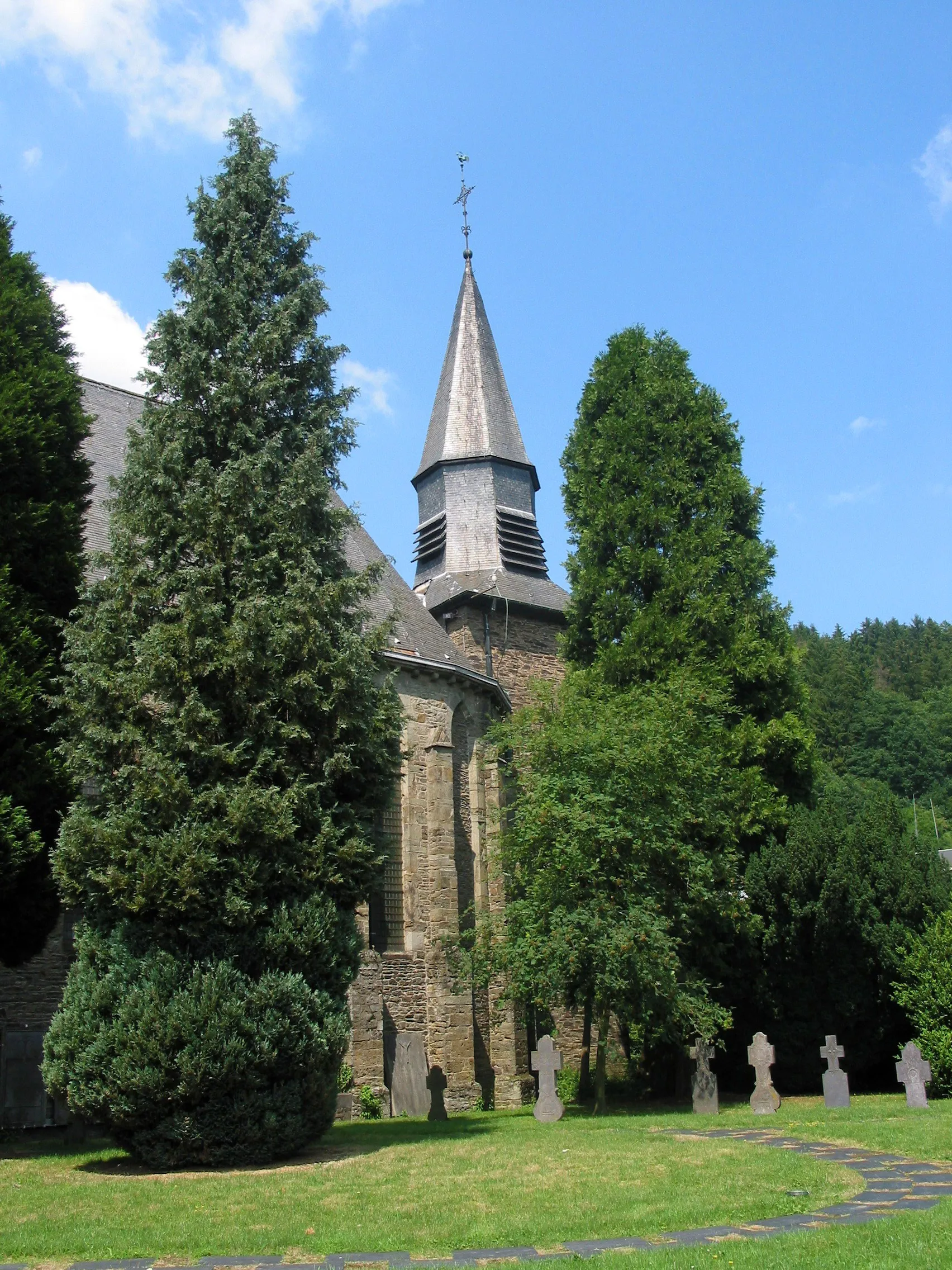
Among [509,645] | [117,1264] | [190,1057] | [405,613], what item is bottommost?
[117,1264]

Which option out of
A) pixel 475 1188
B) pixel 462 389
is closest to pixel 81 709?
pixel 475 1188

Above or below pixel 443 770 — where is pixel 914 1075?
below

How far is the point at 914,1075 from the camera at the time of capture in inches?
626

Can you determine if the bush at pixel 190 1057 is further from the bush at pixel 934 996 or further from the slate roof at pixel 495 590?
the slate roof at pixel 495 590

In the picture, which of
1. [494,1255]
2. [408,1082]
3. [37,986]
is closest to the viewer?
[494,1255]

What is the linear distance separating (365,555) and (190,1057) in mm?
15501

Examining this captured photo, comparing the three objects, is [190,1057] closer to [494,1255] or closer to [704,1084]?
[494,1255]

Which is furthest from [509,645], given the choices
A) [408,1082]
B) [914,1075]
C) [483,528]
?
[914,1075]

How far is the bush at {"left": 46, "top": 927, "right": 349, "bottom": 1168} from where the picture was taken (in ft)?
36.5

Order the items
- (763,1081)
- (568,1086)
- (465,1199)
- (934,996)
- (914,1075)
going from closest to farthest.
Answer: (465,1199) → (914,1075) → (763,1081) → (934,996) → (568,1086)

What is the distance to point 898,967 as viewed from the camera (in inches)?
783

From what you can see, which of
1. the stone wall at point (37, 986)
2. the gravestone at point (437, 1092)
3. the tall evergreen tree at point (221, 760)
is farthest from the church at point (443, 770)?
the gravestone at point (437, 1092)

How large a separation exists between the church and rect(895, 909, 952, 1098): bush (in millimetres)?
6914

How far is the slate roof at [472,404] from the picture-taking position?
3158cm
